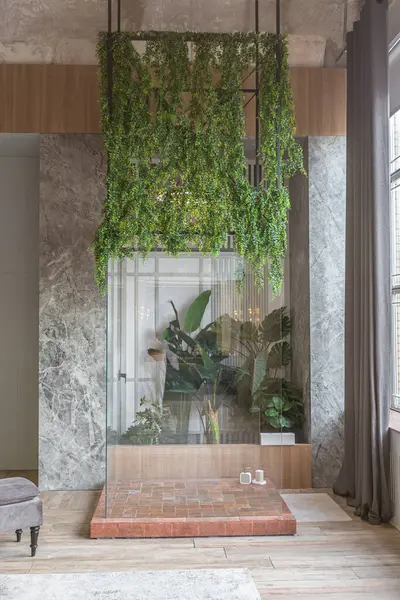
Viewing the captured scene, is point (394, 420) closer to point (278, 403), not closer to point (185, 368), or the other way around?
point (278, 403)

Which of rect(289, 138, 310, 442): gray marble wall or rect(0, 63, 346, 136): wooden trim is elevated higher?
rect(0, 63, 346, 136): wooden trim

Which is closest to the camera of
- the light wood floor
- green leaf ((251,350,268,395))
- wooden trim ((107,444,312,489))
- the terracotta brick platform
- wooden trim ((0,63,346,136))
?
the light wood floor

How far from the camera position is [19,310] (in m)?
6.11

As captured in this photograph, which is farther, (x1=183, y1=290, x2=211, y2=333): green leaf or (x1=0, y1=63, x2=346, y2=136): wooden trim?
(x1=0, y1=63, x2=346, y2=136): wooden trim

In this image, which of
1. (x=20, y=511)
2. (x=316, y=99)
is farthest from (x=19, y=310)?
(x=316, y=99)

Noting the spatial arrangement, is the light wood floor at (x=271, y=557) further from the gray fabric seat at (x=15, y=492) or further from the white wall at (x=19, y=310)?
the white wall at (x=19, y=310)

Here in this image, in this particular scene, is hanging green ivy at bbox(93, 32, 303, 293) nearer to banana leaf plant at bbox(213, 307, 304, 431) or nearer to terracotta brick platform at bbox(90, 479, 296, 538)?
banana leaf plant at bbox(213, 307, 304, 431)

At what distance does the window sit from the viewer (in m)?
4.92

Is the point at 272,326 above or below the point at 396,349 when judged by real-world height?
above

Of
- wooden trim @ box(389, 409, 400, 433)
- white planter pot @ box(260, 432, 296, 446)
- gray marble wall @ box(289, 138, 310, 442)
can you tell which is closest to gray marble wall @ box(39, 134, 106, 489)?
white planter pot @ box(260, 432, 296, 446)

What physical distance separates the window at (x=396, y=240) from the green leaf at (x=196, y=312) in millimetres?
1543

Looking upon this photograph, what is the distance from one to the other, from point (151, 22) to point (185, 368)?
9.92 feet

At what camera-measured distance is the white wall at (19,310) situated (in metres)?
6.05

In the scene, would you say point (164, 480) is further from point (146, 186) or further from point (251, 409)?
point (146, 186)
